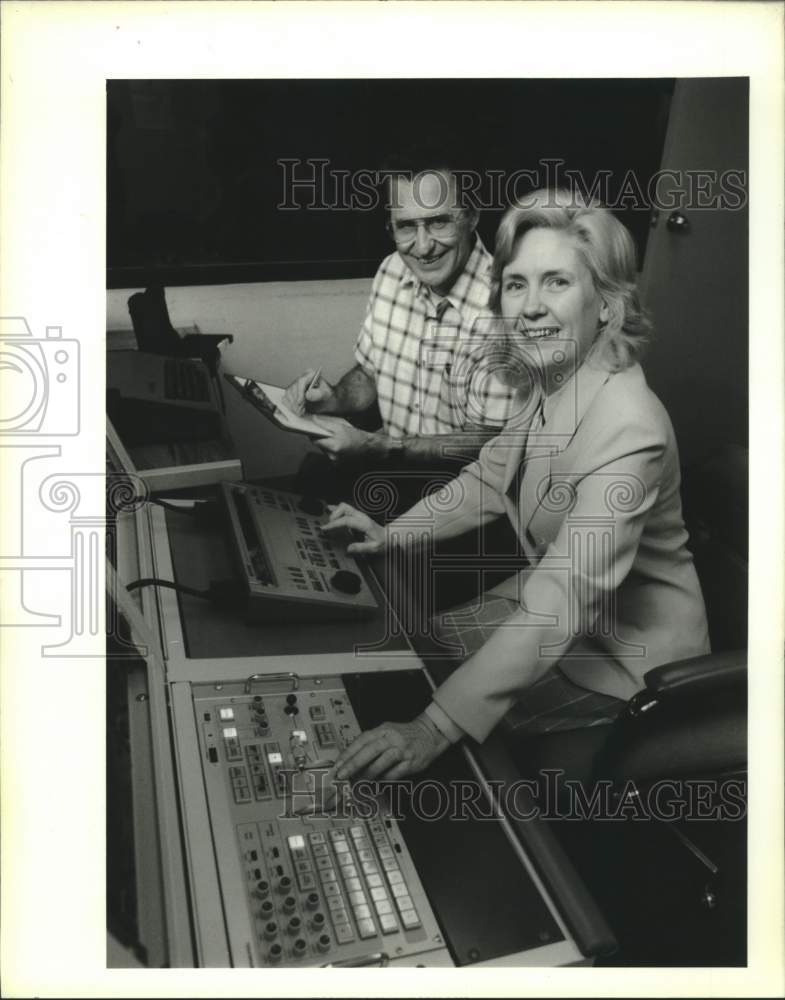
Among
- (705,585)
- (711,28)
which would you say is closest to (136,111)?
(711,28)

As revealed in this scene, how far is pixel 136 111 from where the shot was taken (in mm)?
1518

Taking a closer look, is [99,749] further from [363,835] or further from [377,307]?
[377,307]

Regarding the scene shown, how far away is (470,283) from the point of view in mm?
1623

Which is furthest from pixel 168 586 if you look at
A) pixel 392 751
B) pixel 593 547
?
pixel 593 547

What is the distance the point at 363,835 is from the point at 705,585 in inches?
32.3

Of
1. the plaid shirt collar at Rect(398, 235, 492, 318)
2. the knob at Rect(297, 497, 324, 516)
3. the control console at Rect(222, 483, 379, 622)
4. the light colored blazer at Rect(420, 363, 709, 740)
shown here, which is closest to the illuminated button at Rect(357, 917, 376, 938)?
the light colored blazer at Rect(420, 363, 709, 740)

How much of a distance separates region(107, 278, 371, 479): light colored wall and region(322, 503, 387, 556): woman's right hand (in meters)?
0.16

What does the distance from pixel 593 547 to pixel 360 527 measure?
1.69 feet

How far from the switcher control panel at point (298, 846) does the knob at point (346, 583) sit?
0.78ft

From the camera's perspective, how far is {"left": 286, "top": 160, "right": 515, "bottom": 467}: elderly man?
161cm

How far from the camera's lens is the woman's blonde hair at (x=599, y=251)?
5.04ft

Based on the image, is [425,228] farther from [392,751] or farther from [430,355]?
[392,751]

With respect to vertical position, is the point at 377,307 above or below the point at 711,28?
below

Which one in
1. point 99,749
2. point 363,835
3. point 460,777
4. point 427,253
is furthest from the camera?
point 427,253
